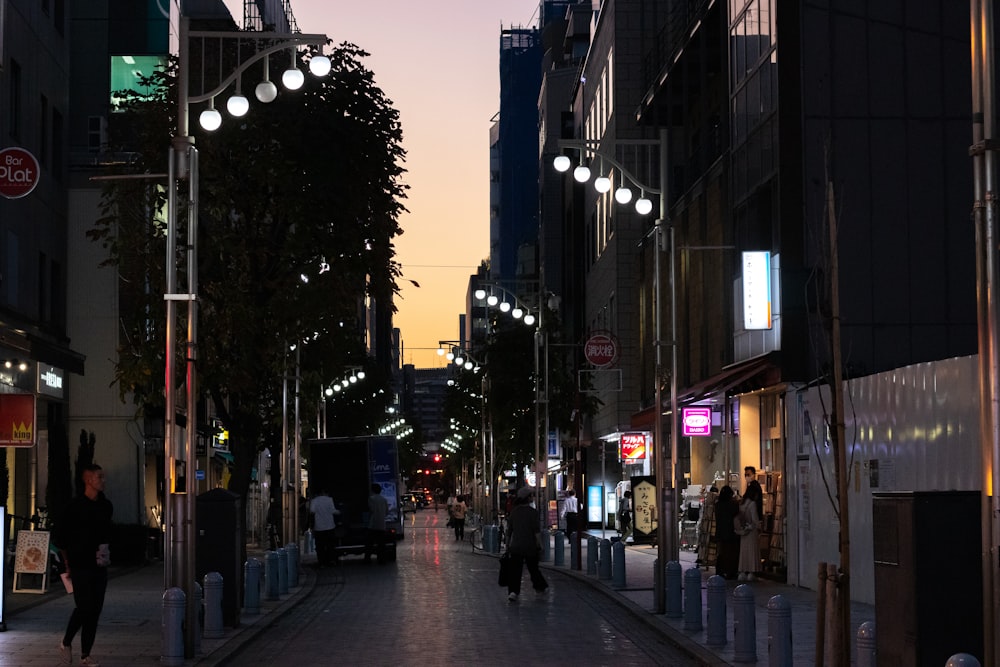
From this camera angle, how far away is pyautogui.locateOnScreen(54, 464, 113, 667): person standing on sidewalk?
15836mm

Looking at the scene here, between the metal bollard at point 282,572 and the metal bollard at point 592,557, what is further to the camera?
the metal bollard at point 592,557

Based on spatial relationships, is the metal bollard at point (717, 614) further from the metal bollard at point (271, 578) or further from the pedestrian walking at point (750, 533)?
the pedestrian walking at point (750, 533)

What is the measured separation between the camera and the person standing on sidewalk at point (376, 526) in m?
42.5

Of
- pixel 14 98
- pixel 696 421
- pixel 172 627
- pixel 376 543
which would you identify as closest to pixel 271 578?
pixel 172 627

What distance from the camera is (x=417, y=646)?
1898 cm

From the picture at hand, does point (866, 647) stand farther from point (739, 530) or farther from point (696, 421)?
point (696, 421)

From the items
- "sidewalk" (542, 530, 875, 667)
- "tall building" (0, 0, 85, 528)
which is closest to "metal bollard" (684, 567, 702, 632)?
"sidewalk" (542, 530, 875, 667)

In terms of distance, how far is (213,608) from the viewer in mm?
19625

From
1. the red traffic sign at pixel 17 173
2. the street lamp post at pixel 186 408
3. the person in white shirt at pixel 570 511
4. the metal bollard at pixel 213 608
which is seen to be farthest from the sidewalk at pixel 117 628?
the person in white shirt at pixel 570 511

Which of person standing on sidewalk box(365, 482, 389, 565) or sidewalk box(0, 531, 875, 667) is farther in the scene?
person standing on sidewalk box(365, 482, 389, 565)

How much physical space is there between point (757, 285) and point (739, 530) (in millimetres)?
4885

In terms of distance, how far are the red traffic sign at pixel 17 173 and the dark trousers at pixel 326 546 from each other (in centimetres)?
1858

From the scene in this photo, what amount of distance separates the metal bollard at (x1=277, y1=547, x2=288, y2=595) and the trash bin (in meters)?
6.53

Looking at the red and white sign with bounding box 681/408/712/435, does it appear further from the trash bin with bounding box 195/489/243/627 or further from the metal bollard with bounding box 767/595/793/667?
the metal bollard with bounding box 767/595/793/667
